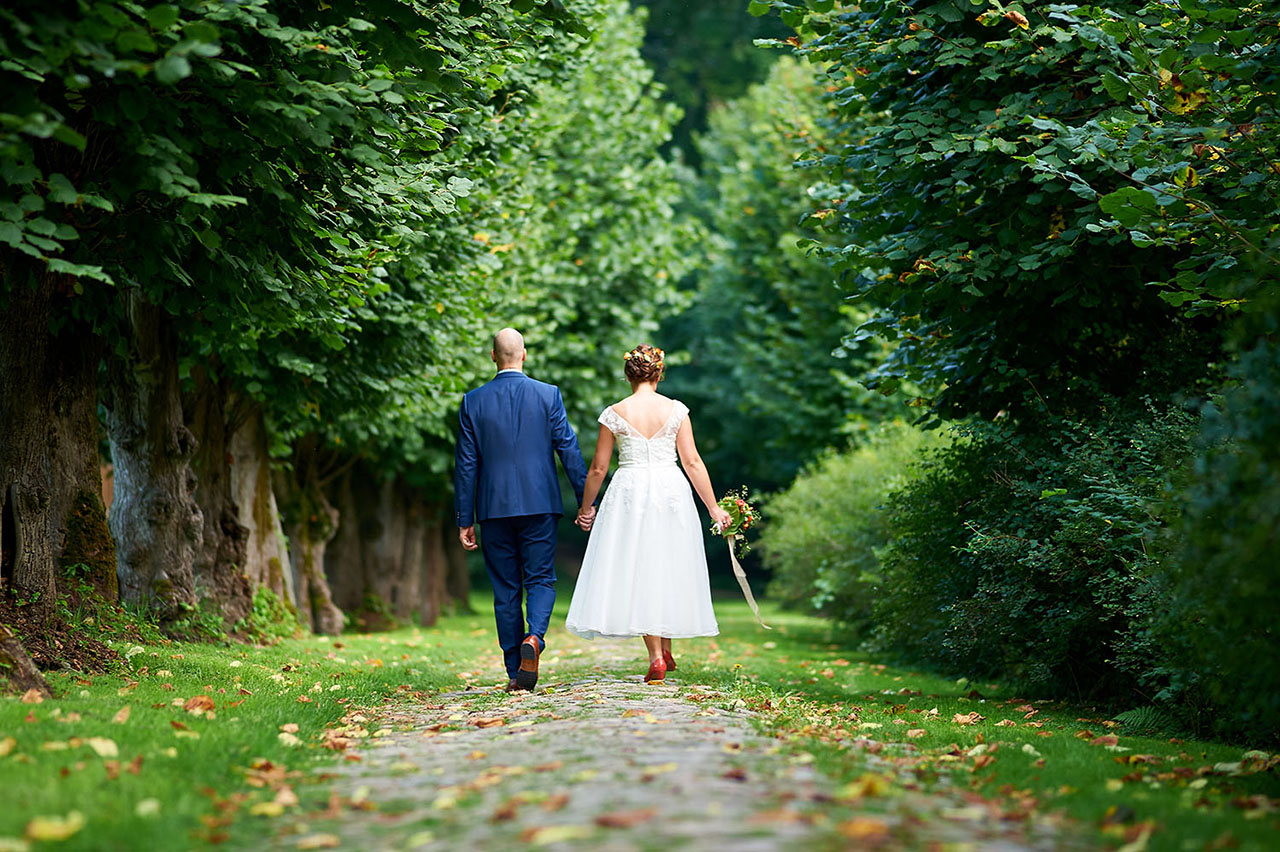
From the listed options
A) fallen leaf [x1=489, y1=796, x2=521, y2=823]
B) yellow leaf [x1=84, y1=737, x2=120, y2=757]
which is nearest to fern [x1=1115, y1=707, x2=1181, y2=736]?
fallen leaf [x1=489, y1=796, x2=521, y2=823]

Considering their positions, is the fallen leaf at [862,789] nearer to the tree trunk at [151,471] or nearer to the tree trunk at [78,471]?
the tree trunk at [78,471]

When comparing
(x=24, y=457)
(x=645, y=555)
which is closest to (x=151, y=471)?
(x=24, y=457)

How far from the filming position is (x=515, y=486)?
8797 mm

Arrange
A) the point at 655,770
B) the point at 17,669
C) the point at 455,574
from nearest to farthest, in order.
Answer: the point at 655,770, the point at 17,669, the point at 455,574

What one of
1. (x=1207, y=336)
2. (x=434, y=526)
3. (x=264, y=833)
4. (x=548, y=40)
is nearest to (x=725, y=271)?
(x=434, y=526)

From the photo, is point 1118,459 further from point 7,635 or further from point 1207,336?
point 7,635

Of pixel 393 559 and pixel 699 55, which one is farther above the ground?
pixel 699 55

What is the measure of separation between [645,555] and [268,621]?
659 cm

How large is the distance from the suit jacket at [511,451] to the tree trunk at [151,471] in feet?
14.2

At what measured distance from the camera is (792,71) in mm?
29281

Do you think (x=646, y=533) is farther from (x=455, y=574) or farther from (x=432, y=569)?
(x=455, y=574)

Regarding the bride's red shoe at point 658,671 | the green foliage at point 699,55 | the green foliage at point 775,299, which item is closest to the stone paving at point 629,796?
the bride's red shoe at point 658,671

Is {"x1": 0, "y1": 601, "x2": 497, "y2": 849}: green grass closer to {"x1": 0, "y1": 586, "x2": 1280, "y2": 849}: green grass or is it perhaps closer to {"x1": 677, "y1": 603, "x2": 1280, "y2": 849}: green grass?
{"x1": 0, "y1": 586, "x2": 1280, "y2": 849}: green grass

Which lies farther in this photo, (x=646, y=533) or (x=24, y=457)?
(x=646, y=533)
